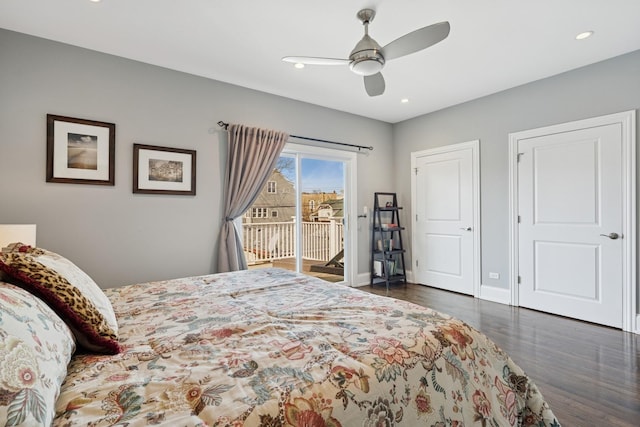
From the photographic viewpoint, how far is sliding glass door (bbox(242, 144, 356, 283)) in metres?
4.11

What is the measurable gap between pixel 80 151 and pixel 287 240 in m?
2.47

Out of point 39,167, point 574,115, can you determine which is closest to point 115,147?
point 39,167

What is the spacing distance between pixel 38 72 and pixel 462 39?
142 inches

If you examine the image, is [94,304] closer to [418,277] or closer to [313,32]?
[313,32]

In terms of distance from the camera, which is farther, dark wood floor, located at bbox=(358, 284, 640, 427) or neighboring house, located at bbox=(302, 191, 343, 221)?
neighboring house, located at bbox=(302, 191, 343, 221)

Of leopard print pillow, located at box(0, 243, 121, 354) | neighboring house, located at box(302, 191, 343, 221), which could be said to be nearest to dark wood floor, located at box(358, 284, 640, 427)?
neighboring house, located at box(302, 191, 343, 221)

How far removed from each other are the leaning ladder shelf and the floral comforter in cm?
318

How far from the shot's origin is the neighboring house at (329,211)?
15.1 ft

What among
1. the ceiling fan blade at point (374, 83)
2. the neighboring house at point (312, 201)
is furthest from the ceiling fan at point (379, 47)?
the neighboring house at point (312, 201)

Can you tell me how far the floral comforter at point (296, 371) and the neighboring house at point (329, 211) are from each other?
2.91m

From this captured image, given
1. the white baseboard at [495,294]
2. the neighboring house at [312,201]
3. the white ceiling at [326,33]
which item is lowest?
the white baseboard at [495,294]

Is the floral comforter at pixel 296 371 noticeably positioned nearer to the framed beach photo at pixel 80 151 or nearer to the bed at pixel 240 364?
the bed at pixel 240 364

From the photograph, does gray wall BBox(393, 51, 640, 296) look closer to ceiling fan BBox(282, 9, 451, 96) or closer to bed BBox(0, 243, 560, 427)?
ceiling fan BBox(282, 9, 451, 96)

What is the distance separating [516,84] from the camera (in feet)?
12.2
